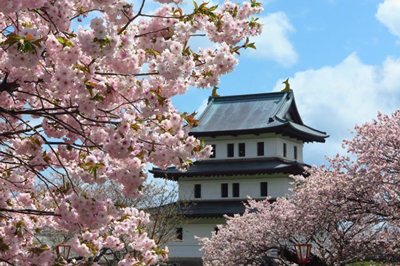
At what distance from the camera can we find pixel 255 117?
48.4m

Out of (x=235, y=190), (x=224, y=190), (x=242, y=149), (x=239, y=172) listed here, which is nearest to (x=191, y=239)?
(x=224, y=190)

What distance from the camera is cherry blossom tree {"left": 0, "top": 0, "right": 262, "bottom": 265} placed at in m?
6.59

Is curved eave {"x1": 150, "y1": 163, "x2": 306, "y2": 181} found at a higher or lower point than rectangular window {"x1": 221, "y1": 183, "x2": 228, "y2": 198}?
higher

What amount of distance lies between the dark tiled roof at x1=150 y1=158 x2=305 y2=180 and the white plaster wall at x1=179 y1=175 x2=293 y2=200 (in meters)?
0.77

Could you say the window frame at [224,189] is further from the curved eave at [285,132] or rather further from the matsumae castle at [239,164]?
the curved eave at [285,132]

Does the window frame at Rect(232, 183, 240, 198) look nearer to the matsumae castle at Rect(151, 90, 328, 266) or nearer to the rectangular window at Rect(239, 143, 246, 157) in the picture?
the matsumae castle at Rect(151, 90, 328, 266)

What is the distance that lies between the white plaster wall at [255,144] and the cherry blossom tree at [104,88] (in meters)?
37.9

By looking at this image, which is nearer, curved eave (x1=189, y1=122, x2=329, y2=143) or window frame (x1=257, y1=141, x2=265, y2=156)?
curved eave (x1=189, y1=122, x2=329, y2=143)

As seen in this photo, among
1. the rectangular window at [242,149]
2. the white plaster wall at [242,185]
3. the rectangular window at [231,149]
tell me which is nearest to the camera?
the white plaster wall at [242,185]

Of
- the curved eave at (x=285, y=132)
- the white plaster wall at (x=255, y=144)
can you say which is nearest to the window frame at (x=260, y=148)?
the white plaster wall at (x=255, y=144)

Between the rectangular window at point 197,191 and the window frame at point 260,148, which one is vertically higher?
the window frame at point 260,148

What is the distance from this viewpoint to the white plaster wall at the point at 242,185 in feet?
148

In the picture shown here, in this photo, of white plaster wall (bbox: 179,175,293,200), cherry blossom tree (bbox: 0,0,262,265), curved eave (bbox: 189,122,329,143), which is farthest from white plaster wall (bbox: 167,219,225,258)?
cherry blossom tree (bbox: 0,0,262,265)

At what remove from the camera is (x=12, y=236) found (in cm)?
876
